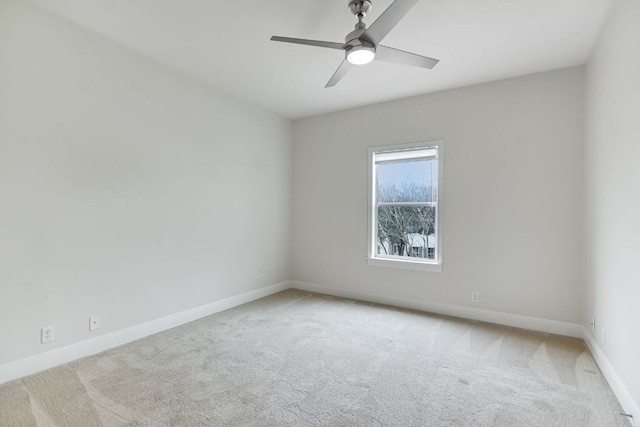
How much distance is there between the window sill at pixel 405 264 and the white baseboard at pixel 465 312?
0.41 meters

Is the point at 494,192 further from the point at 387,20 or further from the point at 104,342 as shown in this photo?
the point at 104,342

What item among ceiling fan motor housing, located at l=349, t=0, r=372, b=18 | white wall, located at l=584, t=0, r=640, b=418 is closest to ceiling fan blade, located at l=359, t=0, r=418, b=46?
ceiling fan motor housing, located at l=349, t=0, r=372, b=18

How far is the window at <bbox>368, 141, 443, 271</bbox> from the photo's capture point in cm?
400

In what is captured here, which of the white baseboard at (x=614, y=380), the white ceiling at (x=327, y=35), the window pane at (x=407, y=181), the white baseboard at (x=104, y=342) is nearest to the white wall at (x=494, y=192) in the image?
the window pane at (x=407, y=181)

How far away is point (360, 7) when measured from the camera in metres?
2.20

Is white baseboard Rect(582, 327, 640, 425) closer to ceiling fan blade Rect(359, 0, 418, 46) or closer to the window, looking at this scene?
the window

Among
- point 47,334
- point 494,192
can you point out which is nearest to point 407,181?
point 494,192

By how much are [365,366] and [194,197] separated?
8.41ft

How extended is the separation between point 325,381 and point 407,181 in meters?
2.80

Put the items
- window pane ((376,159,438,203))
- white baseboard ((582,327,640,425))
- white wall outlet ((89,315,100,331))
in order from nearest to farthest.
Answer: white baseboard ((582,327,640,425))
white wall outlet ((89,315,100,331))
window pane ((376,159,438,203))

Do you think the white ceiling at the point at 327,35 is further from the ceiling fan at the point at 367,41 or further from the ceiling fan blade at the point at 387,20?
the ceiling fan blade at the point at 387,20

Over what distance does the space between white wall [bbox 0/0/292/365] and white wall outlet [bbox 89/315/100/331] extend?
4cm

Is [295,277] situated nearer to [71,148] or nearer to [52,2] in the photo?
[71,148]

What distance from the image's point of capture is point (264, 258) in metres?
4.65
